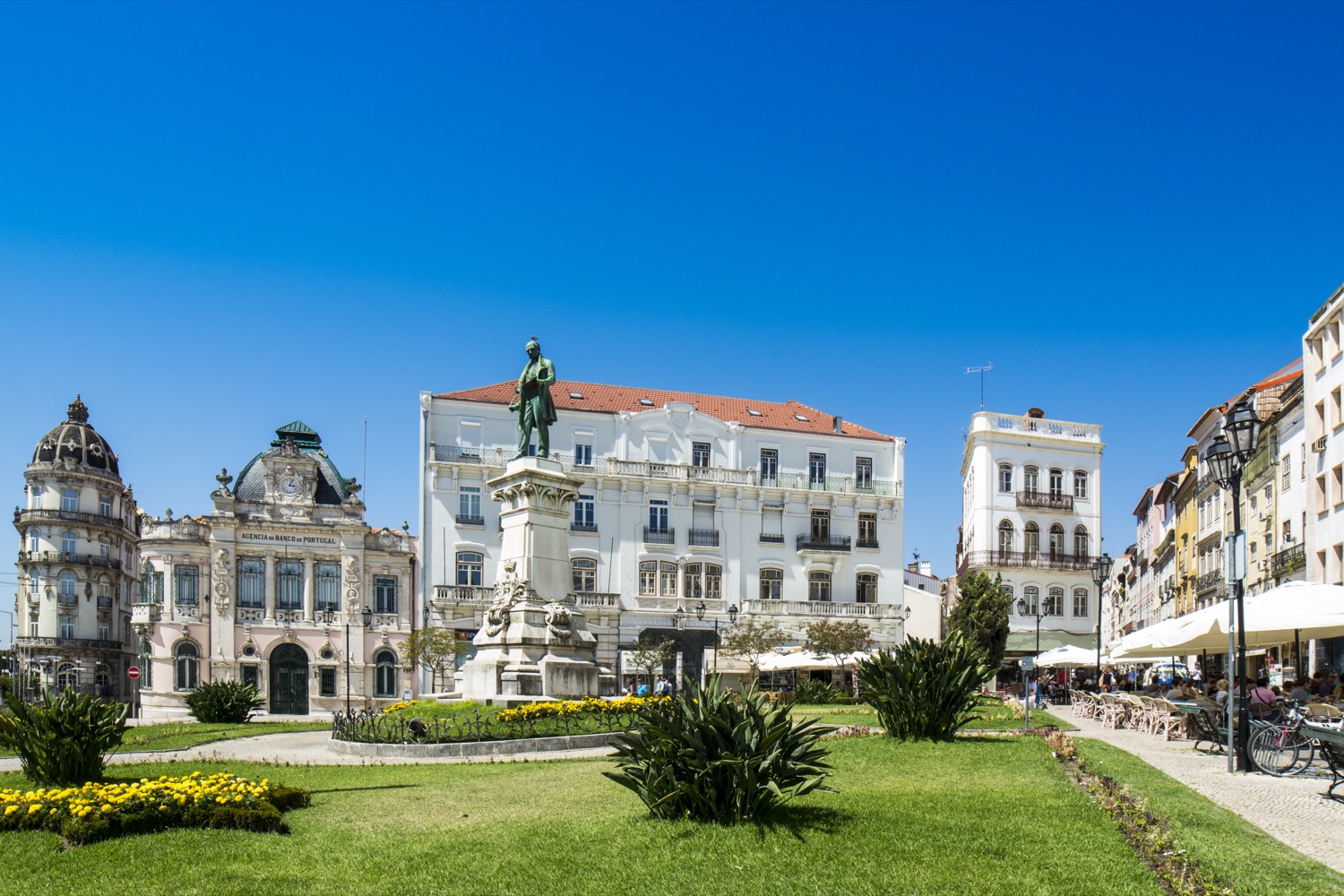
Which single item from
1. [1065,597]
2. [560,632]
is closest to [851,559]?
[1065,597]

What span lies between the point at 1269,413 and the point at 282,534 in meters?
40.5

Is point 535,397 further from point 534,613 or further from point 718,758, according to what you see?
point 718,758

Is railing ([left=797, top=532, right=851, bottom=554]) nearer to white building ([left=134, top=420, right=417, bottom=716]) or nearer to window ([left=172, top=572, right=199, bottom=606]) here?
white building ([left=134, top=420, right=417, bottom=716])

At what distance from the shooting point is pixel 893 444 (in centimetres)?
5622

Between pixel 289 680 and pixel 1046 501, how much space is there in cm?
3607

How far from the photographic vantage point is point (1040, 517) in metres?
56.2

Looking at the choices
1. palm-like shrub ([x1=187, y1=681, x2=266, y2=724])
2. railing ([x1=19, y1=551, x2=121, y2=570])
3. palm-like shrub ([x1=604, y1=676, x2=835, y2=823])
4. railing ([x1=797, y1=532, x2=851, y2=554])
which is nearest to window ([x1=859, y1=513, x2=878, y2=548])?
railing ([x1=797, y1=532, x2=851, y2=554])

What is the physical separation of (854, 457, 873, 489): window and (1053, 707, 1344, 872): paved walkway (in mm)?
36968

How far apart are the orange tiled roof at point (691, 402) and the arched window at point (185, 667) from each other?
15.6 meters

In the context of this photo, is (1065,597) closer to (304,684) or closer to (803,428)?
(803,428)

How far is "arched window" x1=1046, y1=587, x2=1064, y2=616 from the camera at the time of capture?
55281 millimetres

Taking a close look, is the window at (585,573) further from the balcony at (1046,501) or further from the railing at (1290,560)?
the railing at (1290,560)

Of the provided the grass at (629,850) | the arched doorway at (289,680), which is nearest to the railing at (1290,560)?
the grass at (629,850)

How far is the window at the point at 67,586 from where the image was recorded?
215 feet
